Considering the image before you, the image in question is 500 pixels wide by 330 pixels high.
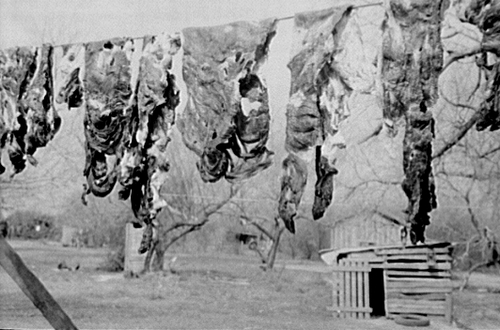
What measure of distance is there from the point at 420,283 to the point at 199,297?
79.8 inches

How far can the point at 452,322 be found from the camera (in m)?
5.46

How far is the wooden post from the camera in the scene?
80.4 inches

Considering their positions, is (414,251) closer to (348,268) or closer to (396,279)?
(396,279)

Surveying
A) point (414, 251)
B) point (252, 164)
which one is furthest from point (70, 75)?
point (414, 251)

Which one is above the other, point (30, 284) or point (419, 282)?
point (30, 284)

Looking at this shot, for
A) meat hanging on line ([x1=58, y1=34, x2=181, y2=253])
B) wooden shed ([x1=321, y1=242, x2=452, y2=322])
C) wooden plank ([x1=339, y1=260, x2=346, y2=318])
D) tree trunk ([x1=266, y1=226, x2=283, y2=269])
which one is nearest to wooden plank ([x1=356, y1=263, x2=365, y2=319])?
wooden shed ([x1=321, y1=242, x2=452, y2=322])

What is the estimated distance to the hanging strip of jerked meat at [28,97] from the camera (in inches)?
119

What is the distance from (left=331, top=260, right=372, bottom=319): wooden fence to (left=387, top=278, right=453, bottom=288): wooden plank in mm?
237

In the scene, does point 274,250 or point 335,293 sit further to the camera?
point 274,250

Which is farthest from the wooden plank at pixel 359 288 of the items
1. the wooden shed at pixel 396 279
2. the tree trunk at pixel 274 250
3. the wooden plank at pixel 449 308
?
the tree trunk at pixel 274 250

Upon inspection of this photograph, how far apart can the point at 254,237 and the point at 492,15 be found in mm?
4281

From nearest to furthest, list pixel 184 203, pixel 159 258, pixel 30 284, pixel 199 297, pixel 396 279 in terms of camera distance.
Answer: pixel 30 284
pixel 396 279
pixel 199 297
pixel 159 258
pixel 184 203

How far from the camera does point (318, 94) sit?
8.32 feet

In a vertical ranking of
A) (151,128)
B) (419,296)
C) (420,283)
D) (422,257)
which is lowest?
(419,296)
